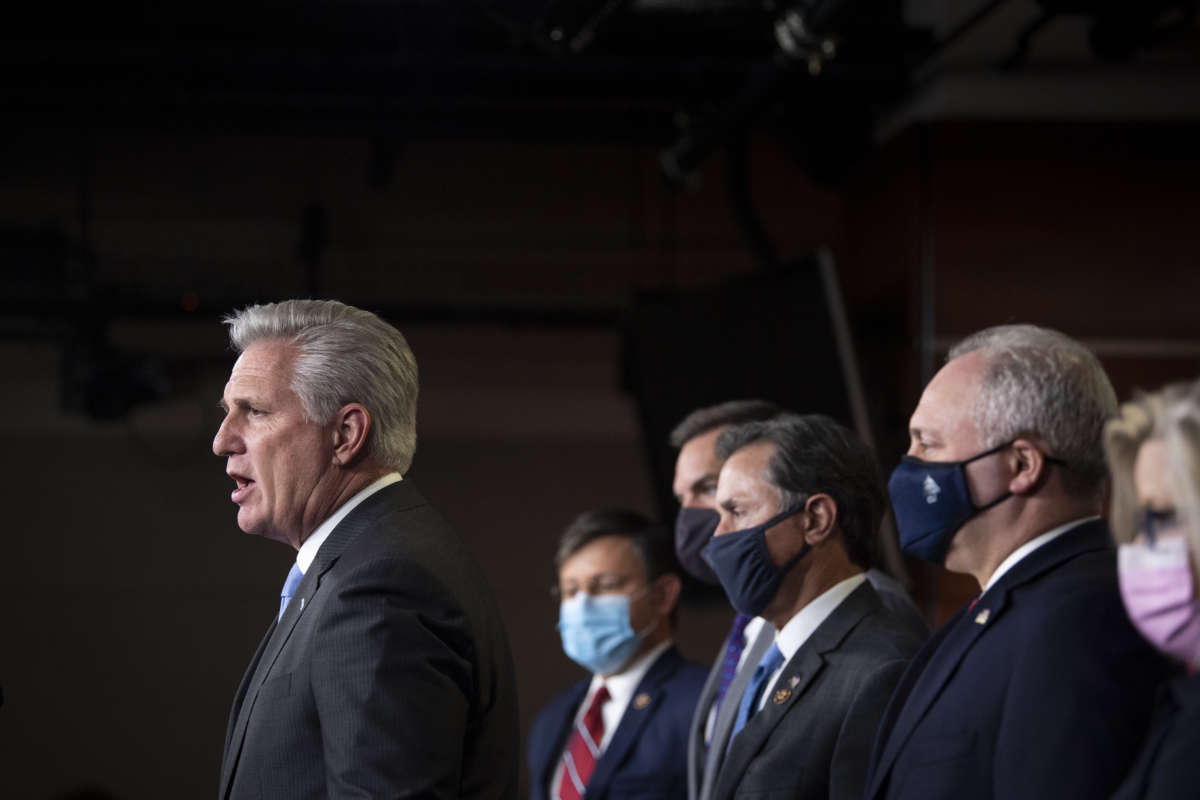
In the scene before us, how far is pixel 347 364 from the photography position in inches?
77.8

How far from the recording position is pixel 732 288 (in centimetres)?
501

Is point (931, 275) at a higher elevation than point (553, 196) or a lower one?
lower

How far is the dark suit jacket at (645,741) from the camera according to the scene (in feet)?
10.6

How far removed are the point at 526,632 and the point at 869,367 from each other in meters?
2.54

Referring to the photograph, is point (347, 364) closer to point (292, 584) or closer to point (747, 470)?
point (292, 584)

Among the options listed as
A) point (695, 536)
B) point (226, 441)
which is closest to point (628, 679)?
point (695, 536)

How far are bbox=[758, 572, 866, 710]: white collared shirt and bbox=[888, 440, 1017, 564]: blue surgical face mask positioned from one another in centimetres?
42

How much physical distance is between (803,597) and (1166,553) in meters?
1.21

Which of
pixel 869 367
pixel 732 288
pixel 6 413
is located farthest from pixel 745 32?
pixel 6 413

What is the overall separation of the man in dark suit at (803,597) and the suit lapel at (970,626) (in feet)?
1.04

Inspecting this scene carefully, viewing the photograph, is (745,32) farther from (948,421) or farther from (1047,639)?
(1047,639)

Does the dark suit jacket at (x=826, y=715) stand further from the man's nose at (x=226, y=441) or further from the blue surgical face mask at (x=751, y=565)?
the man's nose at (x=226, y=441)

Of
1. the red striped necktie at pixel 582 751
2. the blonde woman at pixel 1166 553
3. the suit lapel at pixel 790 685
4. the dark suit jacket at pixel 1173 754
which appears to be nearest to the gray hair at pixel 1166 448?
the blonde woman at pixel 1166 553

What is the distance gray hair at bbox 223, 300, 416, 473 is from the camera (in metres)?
1.97
